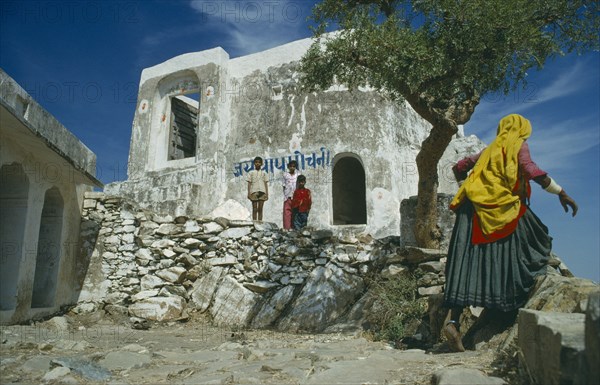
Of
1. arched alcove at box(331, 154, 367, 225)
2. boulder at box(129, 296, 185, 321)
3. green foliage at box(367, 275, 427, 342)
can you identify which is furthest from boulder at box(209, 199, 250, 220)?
green foliage at box(367, 275, 427, 342)

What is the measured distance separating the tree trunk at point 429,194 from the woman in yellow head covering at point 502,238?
2.19m

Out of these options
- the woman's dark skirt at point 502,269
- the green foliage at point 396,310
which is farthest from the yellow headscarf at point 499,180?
the green foliage at point 396,310

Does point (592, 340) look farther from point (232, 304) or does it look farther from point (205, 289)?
point (205, 289)

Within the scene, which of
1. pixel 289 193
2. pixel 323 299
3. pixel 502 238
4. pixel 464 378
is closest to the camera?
pixel 464 378

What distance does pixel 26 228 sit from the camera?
6.20 metres

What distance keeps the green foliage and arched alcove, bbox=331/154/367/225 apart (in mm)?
6696

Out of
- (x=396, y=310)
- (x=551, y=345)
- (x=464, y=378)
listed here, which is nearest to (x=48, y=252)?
(x=396, y=310)

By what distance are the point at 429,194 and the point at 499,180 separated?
7.89ft

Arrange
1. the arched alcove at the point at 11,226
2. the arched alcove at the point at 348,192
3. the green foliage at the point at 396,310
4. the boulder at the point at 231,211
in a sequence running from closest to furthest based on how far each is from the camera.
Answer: the green foliage at the point at 396,310
the arched alcove at the point at 11,226
the boulder at the point at 231,211
the arched alcove at the point at 348,192

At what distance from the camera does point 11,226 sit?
6.19m

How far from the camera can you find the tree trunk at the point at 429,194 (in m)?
6.05

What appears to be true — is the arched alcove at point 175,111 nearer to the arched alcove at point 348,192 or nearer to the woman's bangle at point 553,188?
the arched alcove at point 348,192

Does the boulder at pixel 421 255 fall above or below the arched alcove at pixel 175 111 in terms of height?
below

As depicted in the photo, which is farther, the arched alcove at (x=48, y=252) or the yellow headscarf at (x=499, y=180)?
the arched alcove at (x=48, y=252)
